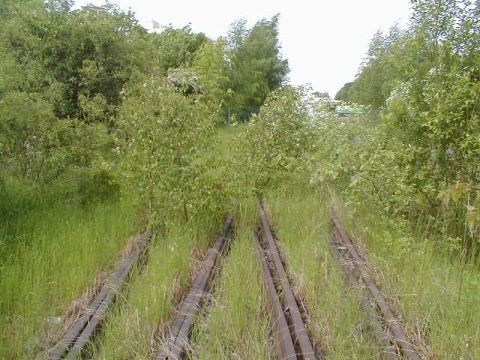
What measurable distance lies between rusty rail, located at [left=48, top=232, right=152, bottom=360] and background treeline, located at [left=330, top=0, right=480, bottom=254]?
3.25 m

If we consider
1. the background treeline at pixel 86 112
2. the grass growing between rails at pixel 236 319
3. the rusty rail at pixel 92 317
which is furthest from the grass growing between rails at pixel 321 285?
the rusty rail at pixel 92 317

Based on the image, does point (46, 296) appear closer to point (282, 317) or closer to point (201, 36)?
point (282, 317)

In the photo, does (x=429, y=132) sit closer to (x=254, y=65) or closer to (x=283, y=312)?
(x=283, y=312)

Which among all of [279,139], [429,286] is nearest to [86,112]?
[279,139]

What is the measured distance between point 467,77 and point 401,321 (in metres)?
3.86

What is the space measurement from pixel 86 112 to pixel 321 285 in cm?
643

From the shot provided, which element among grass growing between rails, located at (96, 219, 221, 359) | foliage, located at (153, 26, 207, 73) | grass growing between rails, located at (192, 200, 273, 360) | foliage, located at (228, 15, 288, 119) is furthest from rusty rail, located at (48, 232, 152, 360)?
foliage, located at (228, 15, 288, 119)

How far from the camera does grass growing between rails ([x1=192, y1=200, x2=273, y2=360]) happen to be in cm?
406

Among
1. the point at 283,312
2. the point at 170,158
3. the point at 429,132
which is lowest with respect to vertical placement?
the point at 283,312

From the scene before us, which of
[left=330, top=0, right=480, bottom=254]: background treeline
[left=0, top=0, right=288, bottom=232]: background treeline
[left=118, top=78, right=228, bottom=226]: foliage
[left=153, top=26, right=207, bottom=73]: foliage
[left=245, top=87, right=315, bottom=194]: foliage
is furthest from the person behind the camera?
[left=153, top=26, right=207, bottom=73]: foliage

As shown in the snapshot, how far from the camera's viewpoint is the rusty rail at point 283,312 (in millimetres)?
4062

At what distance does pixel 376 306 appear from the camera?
16.1 feet

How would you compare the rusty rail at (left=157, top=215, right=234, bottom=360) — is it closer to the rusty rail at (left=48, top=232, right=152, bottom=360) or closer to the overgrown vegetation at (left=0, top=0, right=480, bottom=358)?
the overgrown vegetation at (left=0, top=0, right=480, bottom=358)

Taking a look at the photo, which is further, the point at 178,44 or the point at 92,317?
the point at 178,44
